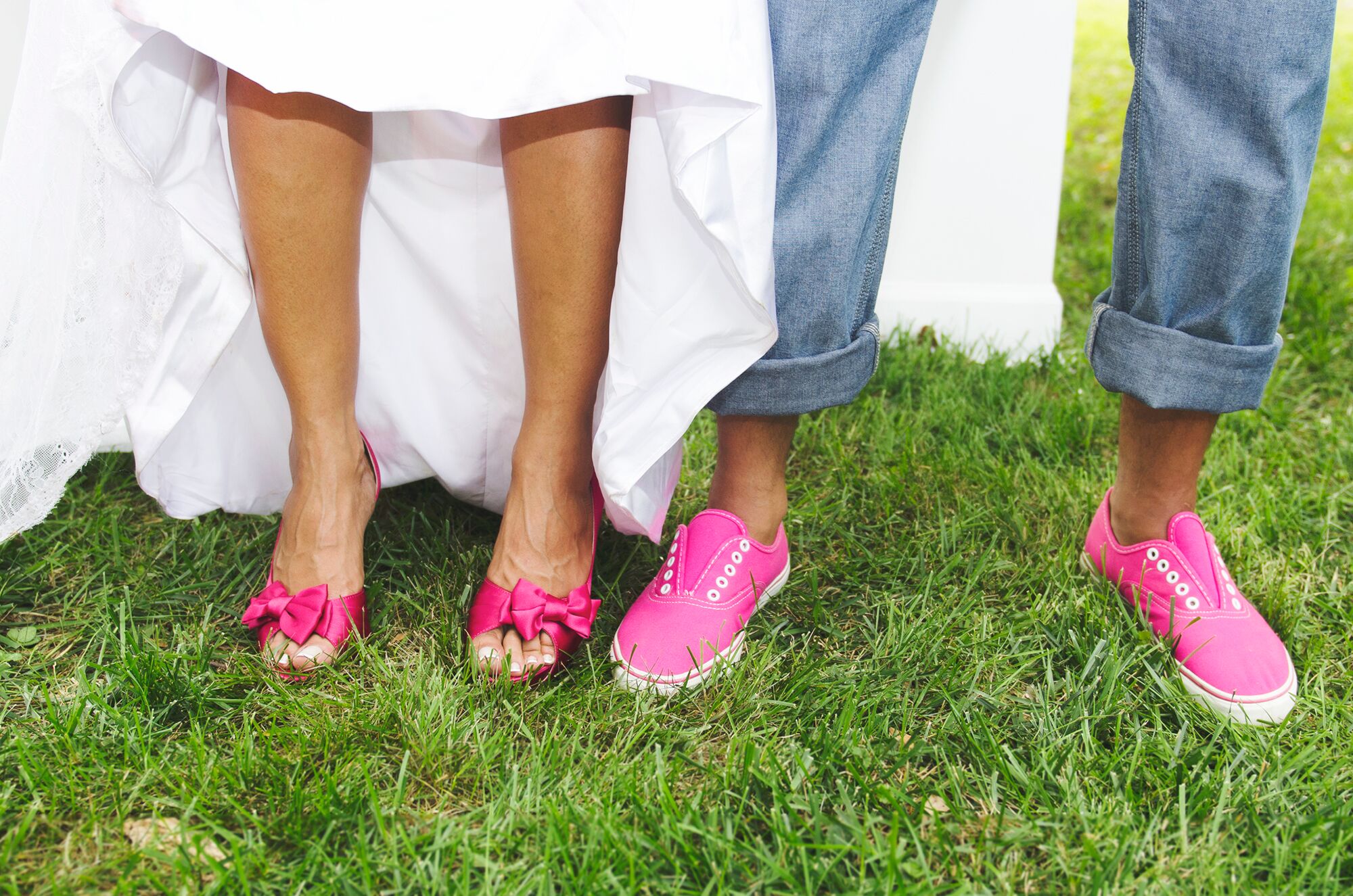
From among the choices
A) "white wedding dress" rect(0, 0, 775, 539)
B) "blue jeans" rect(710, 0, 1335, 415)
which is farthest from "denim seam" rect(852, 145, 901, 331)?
"white wedding dress" rect(0, 0, 775, 539)

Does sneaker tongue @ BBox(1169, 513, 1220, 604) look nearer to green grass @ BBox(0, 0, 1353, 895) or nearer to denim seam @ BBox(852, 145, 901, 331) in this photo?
green grass @ BBox(0, 0, 1353, 895)

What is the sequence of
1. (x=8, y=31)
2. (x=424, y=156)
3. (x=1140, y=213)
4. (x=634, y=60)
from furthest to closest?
(x=8, y=31)
(x=424, y=156)
(x=1140, y=213)
(x=634, y=60)

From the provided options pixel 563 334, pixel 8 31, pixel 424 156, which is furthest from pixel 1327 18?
pixel 8 31

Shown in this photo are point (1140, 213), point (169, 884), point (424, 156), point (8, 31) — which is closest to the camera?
point (169, 884)

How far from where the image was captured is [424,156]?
4.21 feet

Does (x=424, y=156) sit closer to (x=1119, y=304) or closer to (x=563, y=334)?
(x=563, y=334)

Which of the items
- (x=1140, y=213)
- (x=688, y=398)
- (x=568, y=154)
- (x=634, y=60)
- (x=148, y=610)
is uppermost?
(x=634, y=60)

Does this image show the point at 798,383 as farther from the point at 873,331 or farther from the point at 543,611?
the point at 543,611

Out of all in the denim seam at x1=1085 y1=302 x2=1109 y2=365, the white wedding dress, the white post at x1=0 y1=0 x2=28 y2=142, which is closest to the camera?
the white wedding dress

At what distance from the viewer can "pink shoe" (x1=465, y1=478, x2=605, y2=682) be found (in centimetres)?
118

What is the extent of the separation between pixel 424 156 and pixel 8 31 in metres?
0.79

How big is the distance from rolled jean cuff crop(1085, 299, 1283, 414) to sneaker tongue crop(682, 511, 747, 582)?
469mm

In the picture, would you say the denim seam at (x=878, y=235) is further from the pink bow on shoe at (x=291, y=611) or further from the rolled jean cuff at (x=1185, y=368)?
the pink bow on shoe at (x=291, y=611)

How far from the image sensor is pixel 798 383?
1179mm
